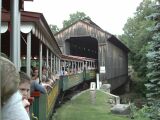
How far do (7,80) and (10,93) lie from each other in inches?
3.1

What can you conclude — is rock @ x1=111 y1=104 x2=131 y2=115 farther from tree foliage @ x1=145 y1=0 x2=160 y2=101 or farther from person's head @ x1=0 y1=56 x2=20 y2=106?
person's head @ x1=0 y1=56 x2=20 y2=106

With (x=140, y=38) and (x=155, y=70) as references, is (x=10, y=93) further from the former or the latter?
(x=140, y=38)

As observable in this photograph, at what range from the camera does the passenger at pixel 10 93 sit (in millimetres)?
1908

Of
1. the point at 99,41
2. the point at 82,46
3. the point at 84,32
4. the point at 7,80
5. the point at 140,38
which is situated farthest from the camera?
the point at 82,46

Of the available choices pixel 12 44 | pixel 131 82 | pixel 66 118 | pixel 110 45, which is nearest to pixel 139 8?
pixel 131 82

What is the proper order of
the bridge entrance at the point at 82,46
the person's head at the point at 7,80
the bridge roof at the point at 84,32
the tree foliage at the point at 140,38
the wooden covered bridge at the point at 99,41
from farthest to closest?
the tree foliage at the point at 140,38, the bridge entrance at the point at 82,46, the bridge roof at the point at 84,32, the wooden covered bridge at the point at 99,41, the person's head at the point at 7,80

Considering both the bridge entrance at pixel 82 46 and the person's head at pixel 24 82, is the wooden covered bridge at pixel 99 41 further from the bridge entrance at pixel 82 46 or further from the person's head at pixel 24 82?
the person's head at pixel 24 82

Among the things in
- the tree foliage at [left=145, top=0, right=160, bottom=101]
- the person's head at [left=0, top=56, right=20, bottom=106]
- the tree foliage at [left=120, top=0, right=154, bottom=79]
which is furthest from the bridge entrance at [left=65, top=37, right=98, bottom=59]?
the person's head at [left=0, top=56, right=20, bottom=106]

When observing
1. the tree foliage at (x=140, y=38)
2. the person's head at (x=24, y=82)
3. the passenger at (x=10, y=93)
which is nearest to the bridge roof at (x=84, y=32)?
the tree foliage at (x=140, y=38)

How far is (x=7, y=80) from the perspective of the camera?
191cm

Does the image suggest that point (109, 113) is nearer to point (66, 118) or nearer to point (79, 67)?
point (66, 118)

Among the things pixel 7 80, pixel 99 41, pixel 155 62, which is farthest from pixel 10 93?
pixel 99 41

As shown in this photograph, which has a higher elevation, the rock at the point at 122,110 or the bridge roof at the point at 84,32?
the bridge roof at the point at 84,32

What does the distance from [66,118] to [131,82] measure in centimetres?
5552
